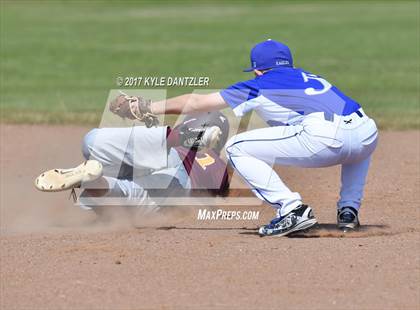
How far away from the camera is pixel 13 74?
21453 millimetres

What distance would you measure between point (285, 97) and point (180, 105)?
84cm

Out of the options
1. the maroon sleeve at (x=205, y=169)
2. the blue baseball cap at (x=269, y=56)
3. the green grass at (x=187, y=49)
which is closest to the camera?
the blue baseball cap at (x=269, y=56)

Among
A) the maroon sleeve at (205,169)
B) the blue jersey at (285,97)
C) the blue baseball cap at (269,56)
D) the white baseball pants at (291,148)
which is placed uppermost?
the blue baseball cap at (269,56)

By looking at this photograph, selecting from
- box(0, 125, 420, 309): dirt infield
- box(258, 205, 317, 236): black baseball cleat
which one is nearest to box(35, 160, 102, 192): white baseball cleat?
box(0, 125, 420, 309): dirt infield

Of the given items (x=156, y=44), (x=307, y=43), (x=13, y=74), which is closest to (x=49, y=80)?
(x=13, y=74)

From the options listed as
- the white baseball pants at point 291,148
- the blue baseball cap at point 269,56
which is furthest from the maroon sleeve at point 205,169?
the blue baseball cap at point 269,56

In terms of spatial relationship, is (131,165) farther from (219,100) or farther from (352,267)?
(352,267)

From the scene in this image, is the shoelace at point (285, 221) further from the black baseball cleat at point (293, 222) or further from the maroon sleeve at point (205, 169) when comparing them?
the maroon sleeve at point (205, 169)

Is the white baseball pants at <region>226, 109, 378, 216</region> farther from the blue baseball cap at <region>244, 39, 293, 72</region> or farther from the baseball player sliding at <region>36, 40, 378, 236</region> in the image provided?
the blue baseball cap at <region>244, 39, 293, 72</region>

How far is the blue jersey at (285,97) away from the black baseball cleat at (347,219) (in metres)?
0.89

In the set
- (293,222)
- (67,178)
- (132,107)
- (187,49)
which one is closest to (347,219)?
(293,222)

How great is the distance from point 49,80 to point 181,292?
1514cm

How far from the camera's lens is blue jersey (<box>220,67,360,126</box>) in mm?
7520

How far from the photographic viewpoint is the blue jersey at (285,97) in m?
7.52
